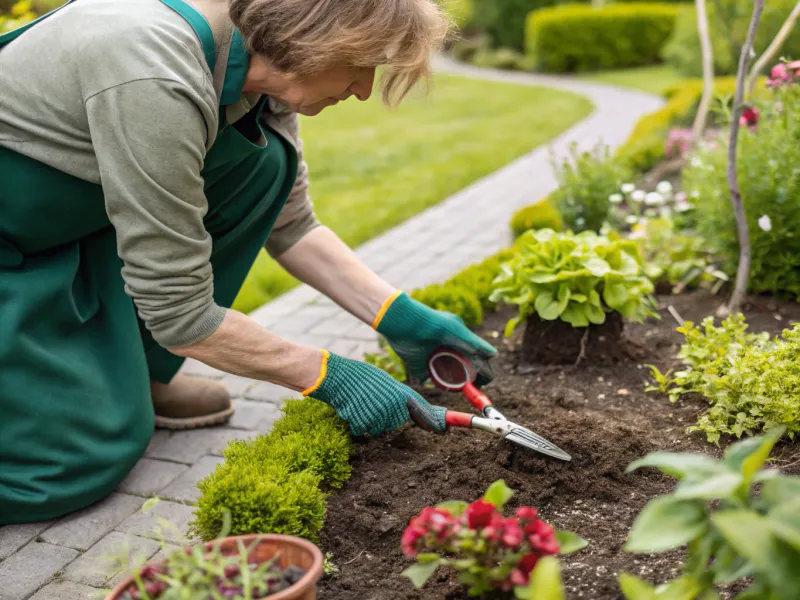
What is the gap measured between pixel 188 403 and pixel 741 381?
6.11 ft

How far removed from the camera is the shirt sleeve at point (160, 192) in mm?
1884

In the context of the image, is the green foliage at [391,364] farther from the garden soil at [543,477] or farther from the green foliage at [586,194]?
the green foliage at [586,194]

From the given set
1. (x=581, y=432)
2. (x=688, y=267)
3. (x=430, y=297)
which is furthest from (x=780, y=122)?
(x=581, y=432)

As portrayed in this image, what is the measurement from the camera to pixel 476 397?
2553mm

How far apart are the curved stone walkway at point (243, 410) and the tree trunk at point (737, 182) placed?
1532 mm

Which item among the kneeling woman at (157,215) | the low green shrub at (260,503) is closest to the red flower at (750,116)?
the kneeling woman at (157,215)

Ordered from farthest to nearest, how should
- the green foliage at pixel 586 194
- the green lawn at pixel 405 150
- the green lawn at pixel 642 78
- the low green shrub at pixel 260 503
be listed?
the green lawn at pixel 642 78, the green lawn at pixel 405 150, the green foliage at pixel 586 194, the low green shrub at pixel 260 503

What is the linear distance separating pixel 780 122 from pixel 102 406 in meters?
2.82

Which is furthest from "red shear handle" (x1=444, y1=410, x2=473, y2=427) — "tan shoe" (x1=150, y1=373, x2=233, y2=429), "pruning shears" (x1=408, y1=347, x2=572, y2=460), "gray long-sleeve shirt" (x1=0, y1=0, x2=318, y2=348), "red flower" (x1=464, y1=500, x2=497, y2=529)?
"tan shoe" (x1=150, y1=373, x2=233, y2=429)

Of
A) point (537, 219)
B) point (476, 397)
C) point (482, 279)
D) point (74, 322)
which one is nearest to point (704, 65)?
point (537, 219)

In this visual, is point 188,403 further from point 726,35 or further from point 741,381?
point 726,35

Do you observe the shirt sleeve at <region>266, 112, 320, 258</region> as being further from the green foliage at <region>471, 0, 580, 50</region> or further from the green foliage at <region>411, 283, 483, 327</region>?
the green foliage at <region>471, 0, 580, 50</region>

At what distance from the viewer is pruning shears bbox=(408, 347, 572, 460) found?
86.7 inches

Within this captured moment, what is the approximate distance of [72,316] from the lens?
2494mm
